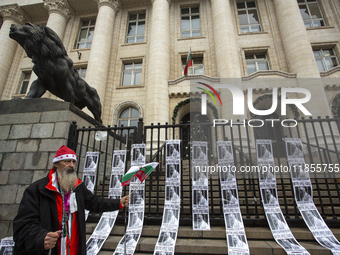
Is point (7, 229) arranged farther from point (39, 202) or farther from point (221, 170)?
point (221, 170)

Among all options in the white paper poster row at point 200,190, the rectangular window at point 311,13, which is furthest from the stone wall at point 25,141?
the rectangular window at point 311,13

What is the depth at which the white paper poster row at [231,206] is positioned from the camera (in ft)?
9.53

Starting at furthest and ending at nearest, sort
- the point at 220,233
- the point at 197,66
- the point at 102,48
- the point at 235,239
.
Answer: the point at 197,66
the point at 102,48
the point at 220,233
the point at 235,239

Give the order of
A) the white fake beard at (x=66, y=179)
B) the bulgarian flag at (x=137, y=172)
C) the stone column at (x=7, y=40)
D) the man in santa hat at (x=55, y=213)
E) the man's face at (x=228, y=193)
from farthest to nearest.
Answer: the stone column at (x=7, y=40)
the man's face at (x=228, y=193)
the bulgarian flag at (x=137, y=172)
the white fake beard at (x=66, y=179)
the man in santa hat at (x=55, y=213)

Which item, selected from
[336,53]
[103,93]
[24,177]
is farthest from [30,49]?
[336,53]

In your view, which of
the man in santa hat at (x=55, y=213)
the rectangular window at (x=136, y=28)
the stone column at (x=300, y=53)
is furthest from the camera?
the rectangular window at (x=136, y=28)

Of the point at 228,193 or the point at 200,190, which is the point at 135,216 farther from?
the point at 228,193

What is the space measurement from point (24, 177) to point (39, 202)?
2.72m

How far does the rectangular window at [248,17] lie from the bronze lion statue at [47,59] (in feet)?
51.2

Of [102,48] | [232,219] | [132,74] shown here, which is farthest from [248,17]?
[232,219]

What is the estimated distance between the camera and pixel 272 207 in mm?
3510

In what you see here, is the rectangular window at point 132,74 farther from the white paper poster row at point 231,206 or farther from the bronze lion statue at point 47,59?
the white paper poster row at point 231,206

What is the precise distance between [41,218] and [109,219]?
6.33 feet

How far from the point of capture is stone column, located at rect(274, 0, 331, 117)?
38.7 ft
